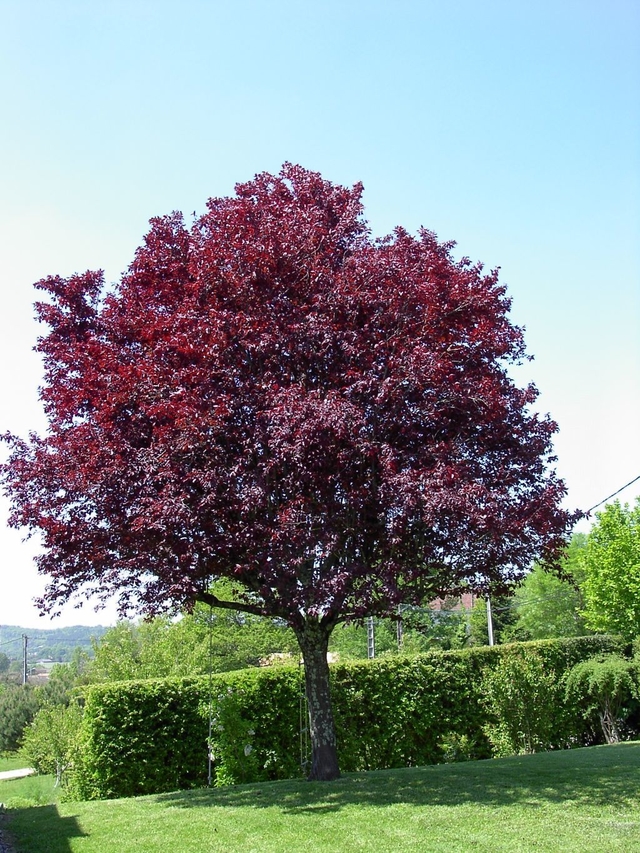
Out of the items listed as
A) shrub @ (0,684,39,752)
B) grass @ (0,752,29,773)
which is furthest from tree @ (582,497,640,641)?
grass @ (0,752,29,773)

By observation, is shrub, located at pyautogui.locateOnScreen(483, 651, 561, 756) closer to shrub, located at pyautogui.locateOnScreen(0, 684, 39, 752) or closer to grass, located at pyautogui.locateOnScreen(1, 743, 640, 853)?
grass, located at pyautogui.locateOnScreen(1, 743, 640, 853)

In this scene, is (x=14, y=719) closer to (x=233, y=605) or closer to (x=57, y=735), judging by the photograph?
(x=57, y=735)

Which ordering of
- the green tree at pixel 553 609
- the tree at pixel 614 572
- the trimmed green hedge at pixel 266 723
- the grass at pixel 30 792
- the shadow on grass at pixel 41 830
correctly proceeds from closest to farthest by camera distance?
the shadow on grass at pixel 41 830
the trimmed green hedge at pixel 266 723
the grass at pixel 30 792
the tree at pixel 614 572
the green tree at pixel 553 609

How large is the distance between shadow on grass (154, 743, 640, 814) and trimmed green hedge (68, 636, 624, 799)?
8.63ft

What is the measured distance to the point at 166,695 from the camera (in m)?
14.1

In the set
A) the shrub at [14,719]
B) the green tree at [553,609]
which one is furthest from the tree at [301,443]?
the green tree at [553,609]

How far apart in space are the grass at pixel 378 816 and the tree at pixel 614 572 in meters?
15.0

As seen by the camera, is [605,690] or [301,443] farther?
[605,690]

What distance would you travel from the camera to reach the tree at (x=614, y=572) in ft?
82.8

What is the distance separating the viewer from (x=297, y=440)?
846cm

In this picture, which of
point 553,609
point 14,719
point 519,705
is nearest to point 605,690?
point 519,705

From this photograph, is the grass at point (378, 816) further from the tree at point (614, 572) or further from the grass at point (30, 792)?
the tree at point (614, 572)

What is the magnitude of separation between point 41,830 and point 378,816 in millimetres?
4022

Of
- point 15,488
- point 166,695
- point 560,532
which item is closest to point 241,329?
point 15,488
